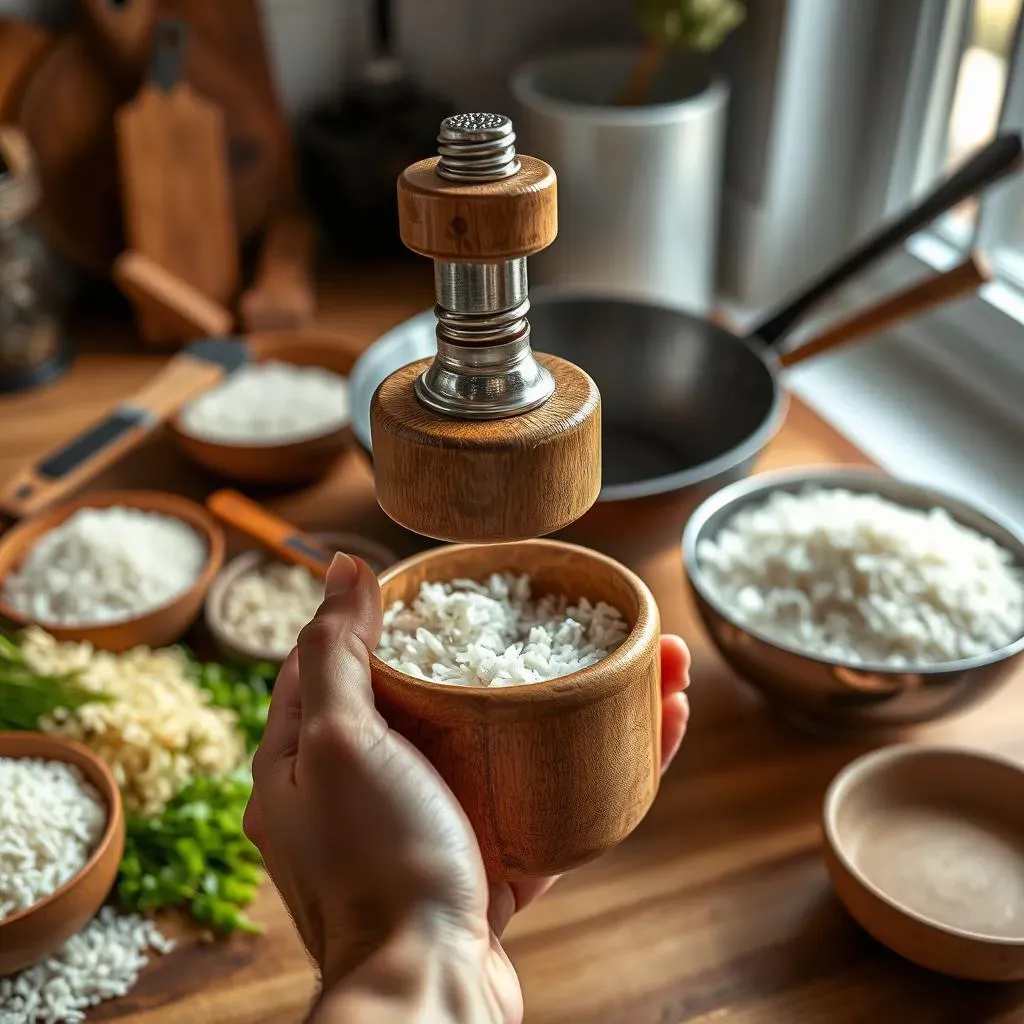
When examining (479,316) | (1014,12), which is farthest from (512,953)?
(1014,12)

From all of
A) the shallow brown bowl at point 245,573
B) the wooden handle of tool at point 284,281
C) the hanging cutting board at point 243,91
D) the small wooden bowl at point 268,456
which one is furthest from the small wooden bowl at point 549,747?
the hanging cutting board at point 243,91

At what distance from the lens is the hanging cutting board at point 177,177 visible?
4.78 ft

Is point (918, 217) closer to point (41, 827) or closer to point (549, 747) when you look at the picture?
point (549, 747)

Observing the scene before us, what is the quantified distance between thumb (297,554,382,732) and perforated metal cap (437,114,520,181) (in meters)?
0.24

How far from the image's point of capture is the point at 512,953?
2.68 feet

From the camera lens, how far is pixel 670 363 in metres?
1.27

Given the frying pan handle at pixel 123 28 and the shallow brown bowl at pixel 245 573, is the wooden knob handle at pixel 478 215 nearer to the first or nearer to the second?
the shallow brown bowl at pixel 245 573

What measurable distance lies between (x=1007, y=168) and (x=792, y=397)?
390 mm

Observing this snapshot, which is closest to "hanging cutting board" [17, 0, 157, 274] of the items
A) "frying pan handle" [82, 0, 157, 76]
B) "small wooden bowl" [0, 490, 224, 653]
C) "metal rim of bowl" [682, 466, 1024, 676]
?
"frying pan handle" [82, 0, 157, 76]

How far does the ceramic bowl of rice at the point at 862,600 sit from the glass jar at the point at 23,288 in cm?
84

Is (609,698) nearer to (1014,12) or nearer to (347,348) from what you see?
(347,348)

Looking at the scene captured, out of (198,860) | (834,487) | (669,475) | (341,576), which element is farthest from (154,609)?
(834,487)

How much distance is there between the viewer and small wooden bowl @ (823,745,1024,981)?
75 centimetres

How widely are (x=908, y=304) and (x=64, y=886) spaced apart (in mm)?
832
